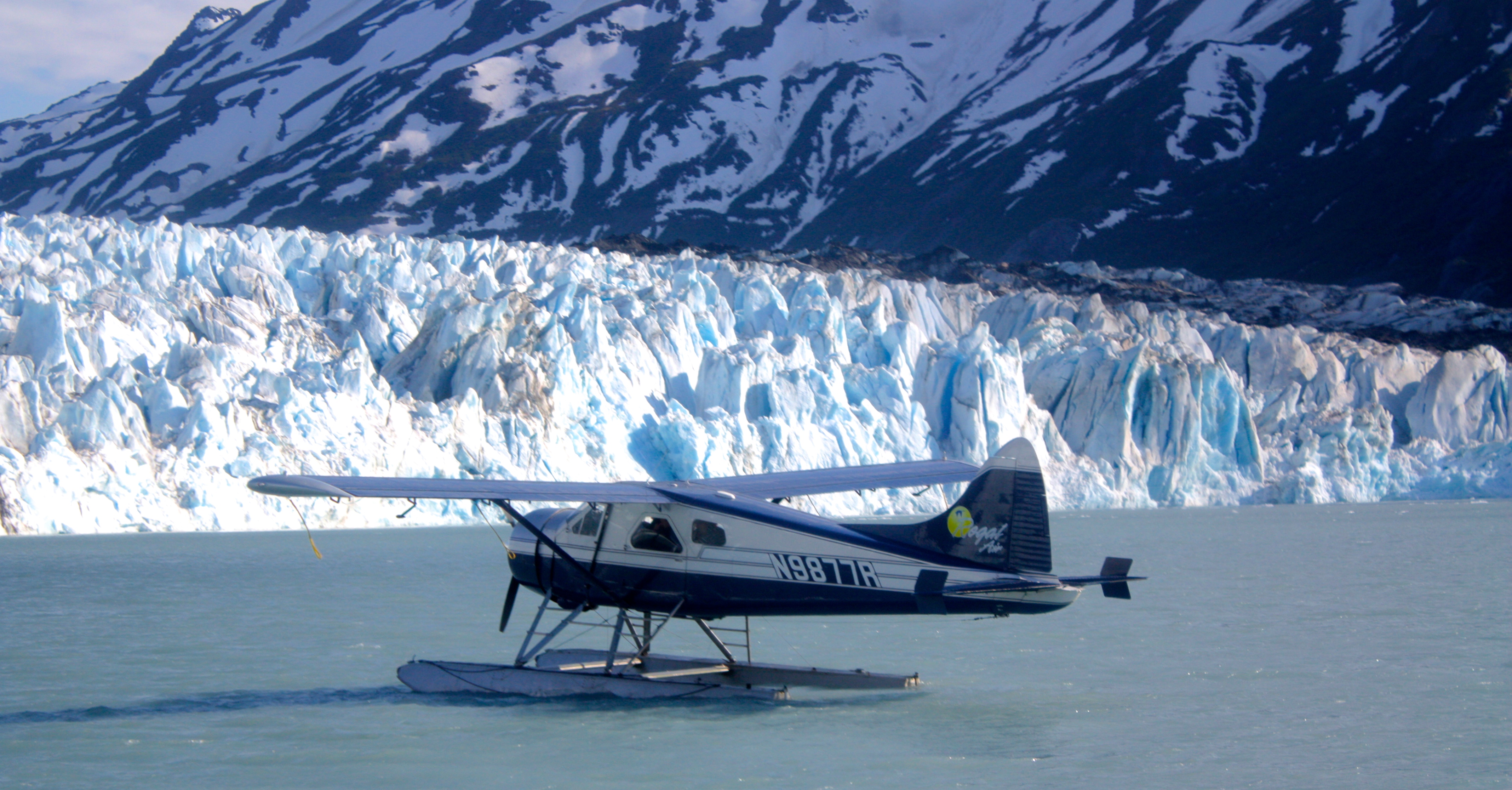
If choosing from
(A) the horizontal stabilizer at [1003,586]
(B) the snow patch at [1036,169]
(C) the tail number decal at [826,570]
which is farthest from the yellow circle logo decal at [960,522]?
(B) the snow patch at [1036,169]

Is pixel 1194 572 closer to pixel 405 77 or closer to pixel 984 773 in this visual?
pixel 984 773

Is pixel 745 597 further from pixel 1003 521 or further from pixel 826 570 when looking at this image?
pixel 1003 521

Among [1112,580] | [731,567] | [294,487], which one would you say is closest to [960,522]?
[1112,580]

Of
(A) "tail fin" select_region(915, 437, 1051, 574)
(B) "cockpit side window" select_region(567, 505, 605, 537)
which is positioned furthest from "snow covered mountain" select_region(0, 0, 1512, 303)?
(B) "cockpit side window" select_region(567, 505, 605, 537)

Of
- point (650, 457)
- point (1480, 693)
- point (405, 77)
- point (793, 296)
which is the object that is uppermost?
point (405, 77)

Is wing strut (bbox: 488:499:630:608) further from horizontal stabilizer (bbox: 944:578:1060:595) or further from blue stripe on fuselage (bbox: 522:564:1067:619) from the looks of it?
horizontal stabilizer (bbox: 944:578:1060:595)

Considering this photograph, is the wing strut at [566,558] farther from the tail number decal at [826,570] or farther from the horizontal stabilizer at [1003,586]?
the horizontal stabilizer at [1003,586]

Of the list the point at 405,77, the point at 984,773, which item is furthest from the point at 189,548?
the point at 405,77
